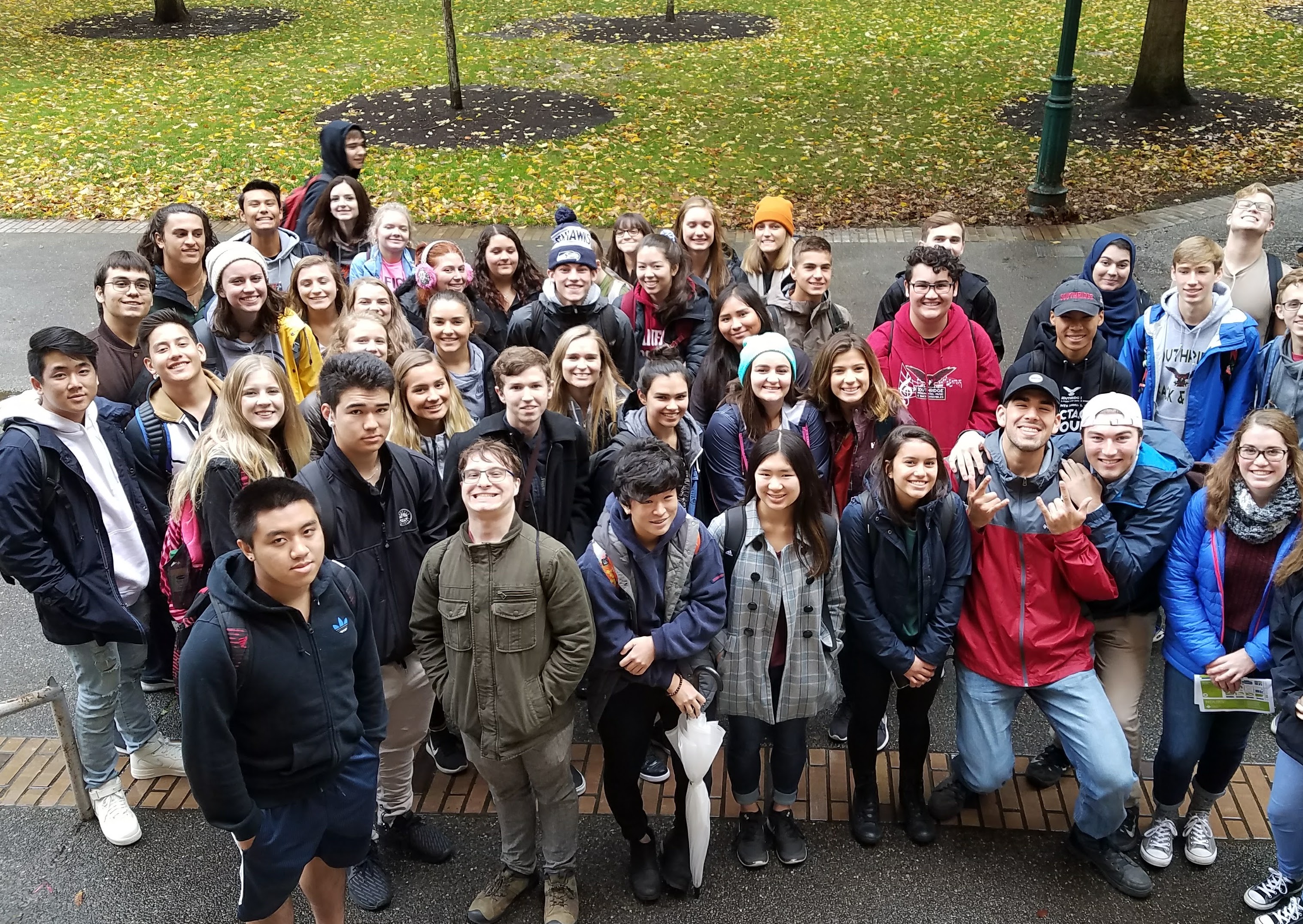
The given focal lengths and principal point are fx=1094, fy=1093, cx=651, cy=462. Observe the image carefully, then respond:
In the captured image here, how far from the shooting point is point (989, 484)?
4.73 meters

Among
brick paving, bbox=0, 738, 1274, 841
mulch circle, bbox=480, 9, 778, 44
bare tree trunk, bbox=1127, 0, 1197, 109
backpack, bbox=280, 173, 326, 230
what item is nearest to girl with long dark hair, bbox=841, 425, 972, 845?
brick paving, bbox=0, 738, 1274, 841

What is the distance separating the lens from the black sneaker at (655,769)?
529 cm

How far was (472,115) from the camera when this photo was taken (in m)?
16.5

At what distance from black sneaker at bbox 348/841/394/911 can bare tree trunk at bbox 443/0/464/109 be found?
13.5m

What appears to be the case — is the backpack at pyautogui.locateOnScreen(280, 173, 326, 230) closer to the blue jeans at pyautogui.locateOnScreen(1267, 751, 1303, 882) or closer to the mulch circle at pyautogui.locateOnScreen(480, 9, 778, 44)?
the blue jeans at pyautogui.locateOnScreen(1267, 751, 1303, 882)

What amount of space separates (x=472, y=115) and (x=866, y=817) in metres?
13.9

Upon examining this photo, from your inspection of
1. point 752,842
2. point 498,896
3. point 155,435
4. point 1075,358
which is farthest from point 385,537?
point 1075,358

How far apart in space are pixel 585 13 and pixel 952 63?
9.04 metres

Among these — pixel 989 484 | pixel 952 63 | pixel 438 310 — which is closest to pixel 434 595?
pixel 438 310

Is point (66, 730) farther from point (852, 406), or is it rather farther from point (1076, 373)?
point (1076, 373)

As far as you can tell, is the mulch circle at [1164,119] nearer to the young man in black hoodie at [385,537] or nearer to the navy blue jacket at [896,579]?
the navy blue jacket at [896,579]

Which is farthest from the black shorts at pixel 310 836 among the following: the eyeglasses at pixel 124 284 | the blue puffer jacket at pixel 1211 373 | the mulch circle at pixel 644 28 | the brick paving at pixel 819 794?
the mulch circle at pixel 644 28

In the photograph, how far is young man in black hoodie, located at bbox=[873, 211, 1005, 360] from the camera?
21.3ft

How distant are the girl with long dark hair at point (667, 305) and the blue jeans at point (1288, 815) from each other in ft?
11.4
